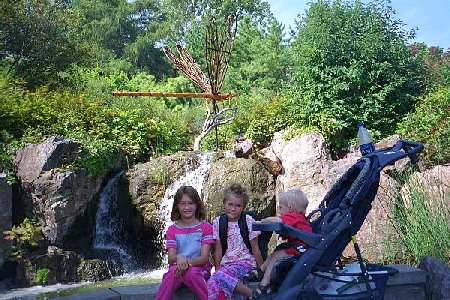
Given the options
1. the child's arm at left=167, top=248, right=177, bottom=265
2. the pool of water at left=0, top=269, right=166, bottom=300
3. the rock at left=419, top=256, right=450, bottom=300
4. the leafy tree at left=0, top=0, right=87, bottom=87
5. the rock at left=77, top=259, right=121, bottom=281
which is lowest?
the pool of water at left=0, top=269, right=166, bottom=300

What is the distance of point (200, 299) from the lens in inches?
146

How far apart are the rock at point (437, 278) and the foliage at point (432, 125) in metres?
5.41

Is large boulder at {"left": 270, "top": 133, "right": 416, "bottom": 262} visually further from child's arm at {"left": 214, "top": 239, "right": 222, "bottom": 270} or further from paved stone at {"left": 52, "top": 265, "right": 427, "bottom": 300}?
child's arm at {"left": 214, "top": 239, "right": 222, "bottom": 270}

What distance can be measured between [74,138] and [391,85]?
6446 mm

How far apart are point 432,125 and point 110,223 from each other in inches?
244

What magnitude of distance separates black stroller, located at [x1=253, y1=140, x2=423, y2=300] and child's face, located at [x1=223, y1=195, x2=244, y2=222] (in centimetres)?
65

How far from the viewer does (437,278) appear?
150 inches

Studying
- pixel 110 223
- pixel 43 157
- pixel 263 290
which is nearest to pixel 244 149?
pixel 110 223

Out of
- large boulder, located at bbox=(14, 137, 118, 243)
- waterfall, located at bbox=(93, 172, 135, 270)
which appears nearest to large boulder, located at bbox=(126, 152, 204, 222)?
waterfall, located at bbox=(93, 172, 135, 270)

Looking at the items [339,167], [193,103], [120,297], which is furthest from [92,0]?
[120,297]

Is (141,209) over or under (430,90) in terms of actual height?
under

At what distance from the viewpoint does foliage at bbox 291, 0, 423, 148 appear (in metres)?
10.9

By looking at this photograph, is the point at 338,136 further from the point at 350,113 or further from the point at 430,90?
the point at 430,90

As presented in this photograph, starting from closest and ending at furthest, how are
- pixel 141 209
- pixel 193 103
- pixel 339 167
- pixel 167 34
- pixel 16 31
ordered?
pixel 339 167 < pixel 141 209 < pixel 16 31 < pixel 193 103 < pixel 167 34
